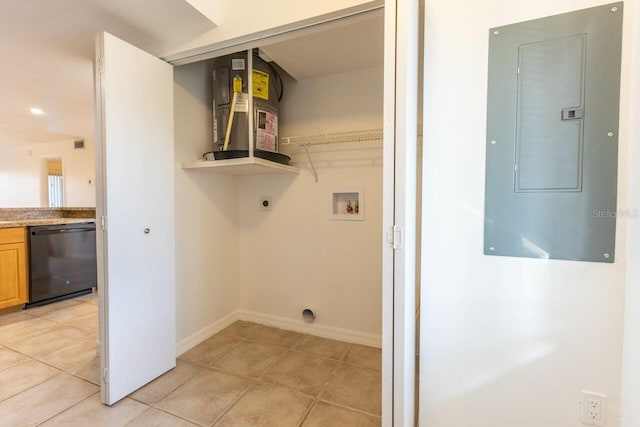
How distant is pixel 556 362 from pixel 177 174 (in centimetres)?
238

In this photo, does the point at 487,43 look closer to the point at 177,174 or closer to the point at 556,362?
the point at 556,362

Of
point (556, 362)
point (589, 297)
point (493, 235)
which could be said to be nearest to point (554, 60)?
point (493, 235)

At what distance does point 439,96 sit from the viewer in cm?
124

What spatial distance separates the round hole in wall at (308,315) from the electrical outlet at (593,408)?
179cm

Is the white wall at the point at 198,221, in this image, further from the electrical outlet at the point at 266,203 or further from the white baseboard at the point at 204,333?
the electrical outlet at the point at 266,203

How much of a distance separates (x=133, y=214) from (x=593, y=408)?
7.46 ft

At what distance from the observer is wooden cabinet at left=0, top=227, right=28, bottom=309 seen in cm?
284

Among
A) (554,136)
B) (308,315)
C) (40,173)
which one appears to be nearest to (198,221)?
(308,315)

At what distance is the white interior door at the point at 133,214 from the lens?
5.22ft

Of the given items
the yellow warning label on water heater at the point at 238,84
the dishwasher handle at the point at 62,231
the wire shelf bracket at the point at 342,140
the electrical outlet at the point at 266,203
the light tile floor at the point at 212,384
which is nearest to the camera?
the light tile floor at the point at 212,384

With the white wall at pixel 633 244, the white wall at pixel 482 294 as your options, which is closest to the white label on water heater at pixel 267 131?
the white wall at pixel 482 294

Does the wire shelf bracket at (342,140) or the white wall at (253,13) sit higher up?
the white wall at (253,13)

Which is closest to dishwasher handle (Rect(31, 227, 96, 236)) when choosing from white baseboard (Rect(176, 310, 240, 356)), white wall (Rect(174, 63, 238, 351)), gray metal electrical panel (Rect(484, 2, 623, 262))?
white wall (Rect(174, 63, 238, 351))

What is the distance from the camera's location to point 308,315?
8.39 ft
